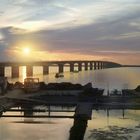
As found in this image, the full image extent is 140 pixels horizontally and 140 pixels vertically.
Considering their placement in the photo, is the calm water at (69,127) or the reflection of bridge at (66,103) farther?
the reflection of bridge at (66,103)

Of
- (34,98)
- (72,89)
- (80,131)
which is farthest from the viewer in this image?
(72,89)

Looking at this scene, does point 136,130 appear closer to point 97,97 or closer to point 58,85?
point 97,97

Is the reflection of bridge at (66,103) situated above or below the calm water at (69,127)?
above

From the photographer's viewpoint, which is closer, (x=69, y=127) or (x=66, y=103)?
(x=69, y=127)

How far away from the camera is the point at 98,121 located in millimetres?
47594

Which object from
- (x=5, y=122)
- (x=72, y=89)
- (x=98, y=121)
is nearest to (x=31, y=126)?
Result: (x=5, y=122)

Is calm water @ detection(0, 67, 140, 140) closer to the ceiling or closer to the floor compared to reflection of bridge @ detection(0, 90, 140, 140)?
closer to the floor

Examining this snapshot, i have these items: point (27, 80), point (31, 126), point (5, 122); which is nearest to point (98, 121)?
point (31, 126)

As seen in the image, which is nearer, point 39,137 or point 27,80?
point 39,137

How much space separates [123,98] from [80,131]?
13.7 meters

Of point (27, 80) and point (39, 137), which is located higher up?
point (27, 80)

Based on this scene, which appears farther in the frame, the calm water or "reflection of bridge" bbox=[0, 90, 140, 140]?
"reflection of bridge" bbox=[0, 90, 140, 140]

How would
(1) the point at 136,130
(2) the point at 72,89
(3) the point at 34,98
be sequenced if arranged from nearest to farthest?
(1) the point at 136,130 → (3) the point at 34,98 → (2) the point at 72,89

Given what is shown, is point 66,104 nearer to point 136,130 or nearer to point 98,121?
point 98,121
